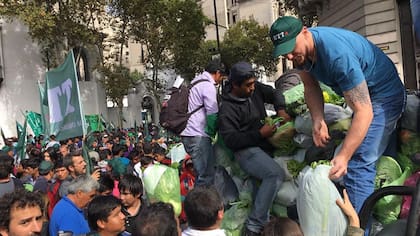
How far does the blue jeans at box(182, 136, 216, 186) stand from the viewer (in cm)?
481

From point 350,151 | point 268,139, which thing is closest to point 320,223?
point 350,151

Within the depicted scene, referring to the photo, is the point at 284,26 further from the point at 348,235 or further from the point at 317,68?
the point at 348,235

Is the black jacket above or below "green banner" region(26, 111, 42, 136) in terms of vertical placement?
above

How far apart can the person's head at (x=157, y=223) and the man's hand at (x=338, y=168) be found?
2.87 ft

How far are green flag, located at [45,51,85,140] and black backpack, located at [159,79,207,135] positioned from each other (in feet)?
6.23

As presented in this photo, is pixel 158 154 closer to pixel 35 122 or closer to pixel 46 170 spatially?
pixel 46 170

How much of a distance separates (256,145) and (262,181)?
0.91 ft

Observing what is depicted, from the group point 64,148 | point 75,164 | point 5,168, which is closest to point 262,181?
point 5,168

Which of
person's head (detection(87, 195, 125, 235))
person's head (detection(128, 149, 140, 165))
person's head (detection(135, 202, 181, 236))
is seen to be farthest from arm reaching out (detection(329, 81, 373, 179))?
person's head (detection(128, 149, 140, 165))

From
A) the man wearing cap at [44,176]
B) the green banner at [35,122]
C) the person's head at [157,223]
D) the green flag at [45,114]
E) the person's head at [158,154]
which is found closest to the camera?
the person's head at [157,223]

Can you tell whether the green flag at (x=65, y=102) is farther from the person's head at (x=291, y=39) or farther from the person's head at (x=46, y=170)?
the person's head at (x=291, y=39)

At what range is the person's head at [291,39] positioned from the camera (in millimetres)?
3066

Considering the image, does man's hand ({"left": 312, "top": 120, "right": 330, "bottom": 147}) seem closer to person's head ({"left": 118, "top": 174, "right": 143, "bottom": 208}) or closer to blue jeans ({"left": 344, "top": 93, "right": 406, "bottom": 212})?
blue jeans ({"left": 344, "top": 93, "right": 406, "bottom": 212})

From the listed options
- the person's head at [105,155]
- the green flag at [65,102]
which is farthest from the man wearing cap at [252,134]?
the person's head at [105,155]
